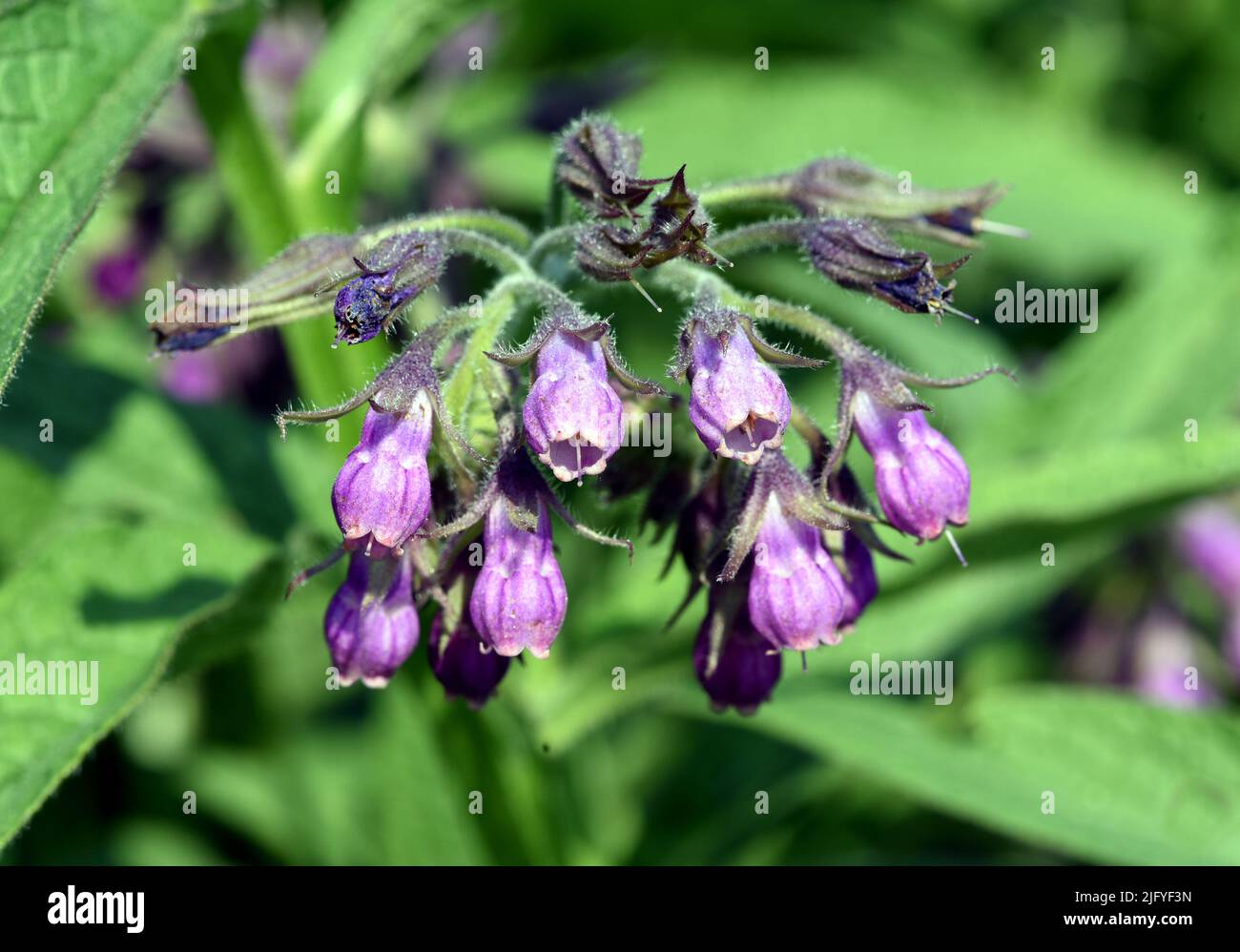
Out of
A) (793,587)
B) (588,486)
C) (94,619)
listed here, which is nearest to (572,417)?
(793,587)

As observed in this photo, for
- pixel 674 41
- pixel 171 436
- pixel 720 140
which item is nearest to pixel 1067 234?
pixel 720 140

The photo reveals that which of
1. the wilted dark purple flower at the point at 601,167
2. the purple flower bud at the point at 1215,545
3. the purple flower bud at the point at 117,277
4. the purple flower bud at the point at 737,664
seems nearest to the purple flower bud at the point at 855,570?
the purple flower bud at the point at 737,664

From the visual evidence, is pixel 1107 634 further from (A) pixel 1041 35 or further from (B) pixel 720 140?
(A) pixel 1041 35

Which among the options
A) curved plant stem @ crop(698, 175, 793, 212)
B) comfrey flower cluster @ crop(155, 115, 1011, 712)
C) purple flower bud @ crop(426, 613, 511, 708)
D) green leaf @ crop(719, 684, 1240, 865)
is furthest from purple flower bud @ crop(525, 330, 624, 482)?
green leaf @ crop(719, 684, 1240, 865)

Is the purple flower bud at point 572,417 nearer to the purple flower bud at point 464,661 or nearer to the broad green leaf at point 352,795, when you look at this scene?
the purple flower bud at point 464,661

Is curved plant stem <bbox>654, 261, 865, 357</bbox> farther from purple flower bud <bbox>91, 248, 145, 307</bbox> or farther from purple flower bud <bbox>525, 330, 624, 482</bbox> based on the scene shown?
purple flower bud <bbox>91, 248, 145, 307</bbox>

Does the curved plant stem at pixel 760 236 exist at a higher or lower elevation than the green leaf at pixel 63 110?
lower

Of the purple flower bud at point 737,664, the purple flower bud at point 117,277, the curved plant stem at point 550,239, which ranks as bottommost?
the purple flower bud at point 737,664
